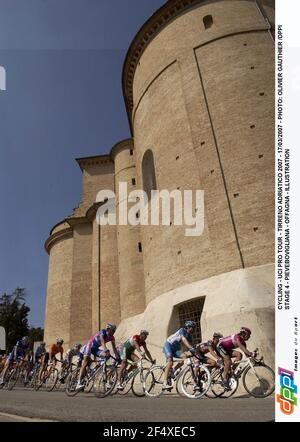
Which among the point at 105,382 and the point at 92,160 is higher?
the point at 92,160

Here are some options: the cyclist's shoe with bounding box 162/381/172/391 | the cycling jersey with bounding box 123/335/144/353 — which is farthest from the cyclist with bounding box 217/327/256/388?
the cycling jersey with bounding box 123/335/144/353

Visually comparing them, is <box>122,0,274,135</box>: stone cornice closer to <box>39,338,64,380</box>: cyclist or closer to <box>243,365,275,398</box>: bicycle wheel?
<box>39,338,64,380</box>: cyclist

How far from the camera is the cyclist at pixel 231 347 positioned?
6480mm

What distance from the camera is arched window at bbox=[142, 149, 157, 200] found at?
1664 centimetres

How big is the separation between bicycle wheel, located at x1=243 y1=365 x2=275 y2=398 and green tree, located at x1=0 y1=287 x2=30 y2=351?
39.1 meters

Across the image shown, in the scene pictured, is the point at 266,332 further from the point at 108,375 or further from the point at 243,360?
the point at 108,375

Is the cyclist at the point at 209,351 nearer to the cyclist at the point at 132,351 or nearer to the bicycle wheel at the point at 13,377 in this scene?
the cyclist at the point at 132,351

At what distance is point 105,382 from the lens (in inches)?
283

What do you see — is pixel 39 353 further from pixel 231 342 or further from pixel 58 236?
pixel 58 236

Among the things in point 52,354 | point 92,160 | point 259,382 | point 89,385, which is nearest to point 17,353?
point 52,354

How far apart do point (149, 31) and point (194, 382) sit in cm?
1591

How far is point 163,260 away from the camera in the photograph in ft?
44.8
